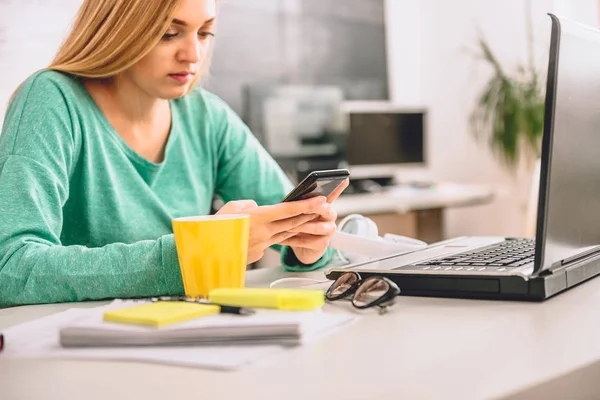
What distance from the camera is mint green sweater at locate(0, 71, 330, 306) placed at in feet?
3.07

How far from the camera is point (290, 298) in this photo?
2.31ft

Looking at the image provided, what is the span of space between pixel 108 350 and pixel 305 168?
290 centimetres

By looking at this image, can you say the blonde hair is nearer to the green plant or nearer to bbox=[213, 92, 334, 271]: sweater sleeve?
bbox=[213, 92, 334, 271]: sweater sleeve

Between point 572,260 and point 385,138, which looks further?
point 385,138

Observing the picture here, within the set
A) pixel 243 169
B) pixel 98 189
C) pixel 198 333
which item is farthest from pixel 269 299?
pixel 243 169

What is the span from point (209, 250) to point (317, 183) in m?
0.15

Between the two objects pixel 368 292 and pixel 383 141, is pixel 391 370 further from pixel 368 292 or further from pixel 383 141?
pixel 383 141

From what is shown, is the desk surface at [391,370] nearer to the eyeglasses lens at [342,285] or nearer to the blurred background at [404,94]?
the eyeglasses lens at [342,285]

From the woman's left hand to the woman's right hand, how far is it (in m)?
0.04

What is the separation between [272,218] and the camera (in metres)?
0.94

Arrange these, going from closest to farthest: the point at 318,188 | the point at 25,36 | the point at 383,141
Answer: the point at 318,188 → the point at 25,36 → the point at 383,141

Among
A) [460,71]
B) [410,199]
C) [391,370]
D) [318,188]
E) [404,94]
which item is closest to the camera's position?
[391,370]

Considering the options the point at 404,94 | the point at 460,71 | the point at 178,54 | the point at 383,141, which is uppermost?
the point at 178,54

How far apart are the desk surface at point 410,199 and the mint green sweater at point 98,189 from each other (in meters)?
1.35
